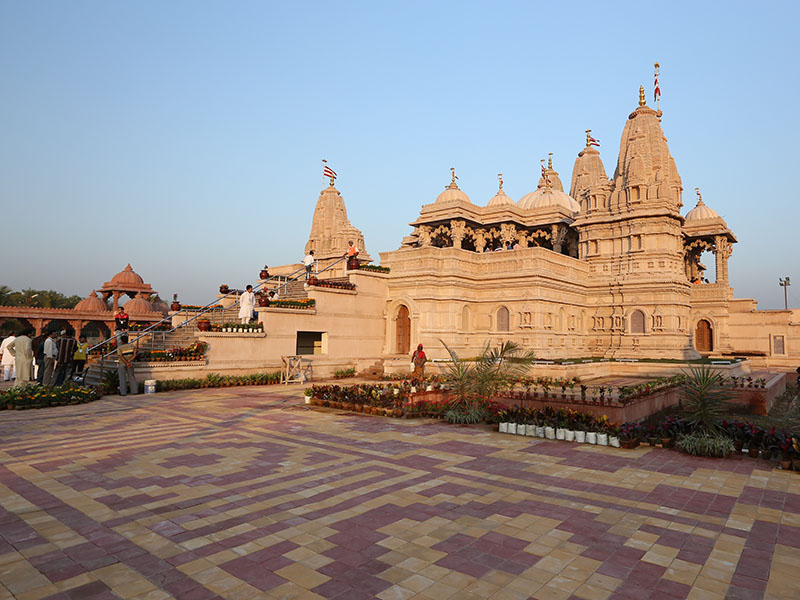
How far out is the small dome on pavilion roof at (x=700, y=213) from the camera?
40.8 meters

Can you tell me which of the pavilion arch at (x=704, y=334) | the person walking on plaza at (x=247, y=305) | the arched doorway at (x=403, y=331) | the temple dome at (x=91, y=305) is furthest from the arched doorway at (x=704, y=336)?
the temple dome at (x=91, y=305)

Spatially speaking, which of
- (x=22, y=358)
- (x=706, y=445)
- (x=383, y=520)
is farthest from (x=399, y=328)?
(x=383, y=520)

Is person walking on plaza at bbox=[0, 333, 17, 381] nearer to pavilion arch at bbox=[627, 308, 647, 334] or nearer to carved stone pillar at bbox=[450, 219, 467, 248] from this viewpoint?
carved stone pillar at bbox=[450, 219, 467, 248]

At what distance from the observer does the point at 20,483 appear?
812 centimetres

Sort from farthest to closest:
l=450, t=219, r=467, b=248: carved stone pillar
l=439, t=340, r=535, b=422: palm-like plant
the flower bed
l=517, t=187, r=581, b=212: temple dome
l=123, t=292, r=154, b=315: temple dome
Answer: l=123, t=292, r=154, b=315: temple dome < l=517, t=187, r=581, b=212: temple dome < l=450, t=219, r=467, b=248: carved stone pillar < the flower bed < l=439, t=340, r=535, b=422: palm-like plant

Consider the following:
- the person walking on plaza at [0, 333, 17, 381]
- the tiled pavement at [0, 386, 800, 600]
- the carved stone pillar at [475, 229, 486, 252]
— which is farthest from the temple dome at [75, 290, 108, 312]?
the tiled pavement at [0, 386, 800, 600]

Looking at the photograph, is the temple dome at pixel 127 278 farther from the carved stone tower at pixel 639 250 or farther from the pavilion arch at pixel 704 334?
the pavilion arch at pixel 704 334

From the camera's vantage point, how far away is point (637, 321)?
107ft

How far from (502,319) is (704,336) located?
20.1 meters

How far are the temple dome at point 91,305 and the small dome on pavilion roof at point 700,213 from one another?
159ft

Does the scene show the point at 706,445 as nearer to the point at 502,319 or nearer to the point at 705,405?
the point at 705,405

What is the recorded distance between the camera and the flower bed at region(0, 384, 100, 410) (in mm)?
15367

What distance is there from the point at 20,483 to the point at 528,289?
24.6m

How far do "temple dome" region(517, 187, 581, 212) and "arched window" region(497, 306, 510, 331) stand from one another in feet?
41.2
